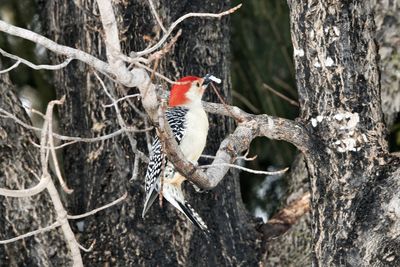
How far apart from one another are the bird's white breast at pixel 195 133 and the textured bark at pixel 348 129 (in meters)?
0.64

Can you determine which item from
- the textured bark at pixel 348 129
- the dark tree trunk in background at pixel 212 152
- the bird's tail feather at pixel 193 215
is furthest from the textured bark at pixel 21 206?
the textured bark at pixel 348 129

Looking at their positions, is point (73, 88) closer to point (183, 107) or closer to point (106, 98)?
point (106, 98)

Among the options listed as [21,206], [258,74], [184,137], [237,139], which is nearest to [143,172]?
[184,137]

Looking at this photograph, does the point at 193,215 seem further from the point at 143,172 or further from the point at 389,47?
the point at 389,47

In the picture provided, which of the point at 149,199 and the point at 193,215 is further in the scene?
the point at 193,215

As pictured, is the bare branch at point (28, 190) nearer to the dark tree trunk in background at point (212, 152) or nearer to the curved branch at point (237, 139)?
the curved branch at point (237, 139)

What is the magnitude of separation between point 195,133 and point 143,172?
0.38m

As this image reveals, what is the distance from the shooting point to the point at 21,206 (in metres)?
4.88

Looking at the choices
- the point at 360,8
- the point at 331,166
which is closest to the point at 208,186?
the point at 331,166

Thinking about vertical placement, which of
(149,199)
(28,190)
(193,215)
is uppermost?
(28,190)

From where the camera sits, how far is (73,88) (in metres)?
5.18

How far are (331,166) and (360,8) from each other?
26.2 inches

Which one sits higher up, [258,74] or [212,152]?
[258,74]

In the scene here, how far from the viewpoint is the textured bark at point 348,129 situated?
4.19 m
